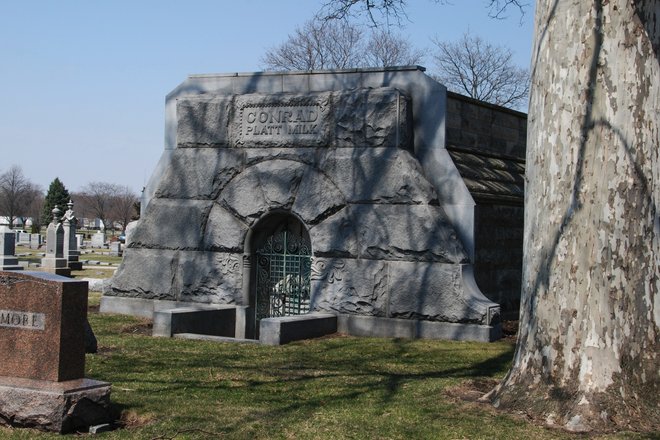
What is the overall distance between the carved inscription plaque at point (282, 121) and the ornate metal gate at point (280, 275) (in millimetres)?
1496

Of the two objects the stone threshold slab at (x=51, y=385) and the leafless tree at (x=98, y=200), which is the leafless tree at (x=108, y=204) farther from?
the stone threshold slab at (x=51, y=385)

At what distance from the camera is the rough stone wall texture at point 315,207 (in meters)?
13.1

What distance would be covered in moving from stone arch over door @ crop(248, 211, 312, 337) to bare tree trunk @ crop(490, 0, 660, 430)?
695 centimetres

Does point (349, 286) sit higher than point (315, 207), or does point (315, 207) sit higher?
point (315, 207)

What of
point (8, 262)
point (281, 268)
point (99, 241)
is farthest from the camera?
point (99, 241)

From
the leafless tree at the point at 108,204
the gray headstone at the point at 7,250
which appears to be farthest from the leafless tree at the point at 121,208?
the gray headstone at the point at 7,250

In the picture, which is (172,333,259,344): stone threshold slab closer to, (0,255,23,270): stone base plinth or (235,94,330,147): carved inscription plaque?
(235,94,330,147): carved inscription plaque

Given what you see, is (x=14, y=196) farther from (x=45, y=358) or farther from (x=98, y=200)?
(x=45, y=358)

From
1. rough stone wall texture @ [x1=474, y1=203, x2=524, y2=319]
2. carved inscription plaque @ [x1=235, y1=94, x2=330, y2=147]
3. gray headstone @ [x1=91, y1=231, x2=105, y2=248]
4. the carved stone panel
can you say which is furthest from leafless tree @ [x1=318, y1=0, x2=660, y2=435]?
gray headstone @ [x1=91, y1=231, x2=105, y2=248]

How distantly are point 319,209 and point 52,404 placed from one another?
271 inches

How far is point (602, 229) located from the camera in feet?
24.8

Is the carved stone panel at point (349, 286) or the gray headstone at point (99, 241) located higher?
the gray headstone at point (99, 241)

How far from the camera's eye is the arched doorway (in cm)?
1448

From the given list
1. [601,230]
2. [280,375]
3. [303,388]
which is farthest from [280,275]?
[601,230]
